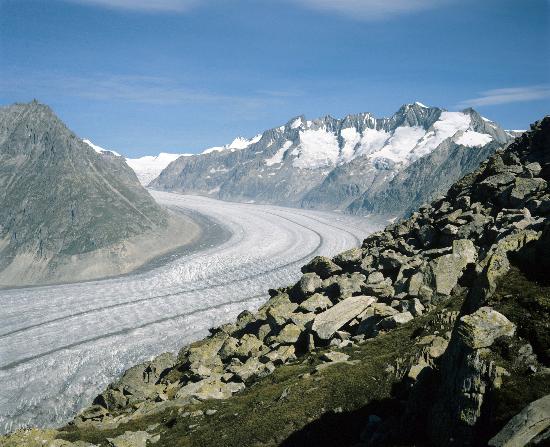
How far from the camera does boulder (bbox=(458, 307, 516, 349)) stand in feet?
52.5

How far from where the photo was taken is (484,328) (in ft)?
53.4

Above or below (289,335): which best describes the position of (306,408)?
above

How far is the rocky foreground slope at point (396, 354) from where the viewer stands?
51.6ft

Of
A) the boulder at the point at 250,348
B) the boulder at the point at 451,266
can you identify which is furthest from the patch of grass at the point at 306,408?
the boulder at the point at 250,348

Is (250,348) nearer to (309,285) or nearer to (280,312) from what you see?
(280,312)

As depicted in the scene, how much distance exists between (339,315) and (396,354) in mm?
13391

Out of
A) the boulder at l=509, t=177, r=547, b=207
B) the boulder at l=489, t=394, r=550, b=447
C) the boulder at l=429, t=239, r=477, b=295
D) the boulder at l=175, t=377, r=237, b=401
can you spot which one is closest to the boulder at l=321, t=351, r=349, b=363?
the boulder at l=175, t=377, r=237, b=401

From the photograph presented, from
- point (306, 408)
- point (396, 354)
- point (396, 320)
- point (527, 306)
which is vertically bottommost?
point (306, 408)

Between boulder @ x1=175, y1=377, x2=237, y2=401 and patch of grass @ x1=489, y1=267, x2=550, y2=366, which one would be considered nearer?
patch of grass @ x1=489, y1=267, x2=550, y2=366

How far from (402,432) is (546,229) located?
438 inches

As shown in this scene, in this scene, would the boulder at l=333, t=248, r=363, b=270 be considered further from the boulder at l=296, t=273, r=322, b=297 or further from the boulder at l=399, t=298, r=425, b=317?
the boulder at l=399, t=298, r=425, b=317

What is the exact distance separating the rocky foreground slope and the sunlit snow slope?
32891mm

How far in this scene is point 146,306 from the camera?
12394cm

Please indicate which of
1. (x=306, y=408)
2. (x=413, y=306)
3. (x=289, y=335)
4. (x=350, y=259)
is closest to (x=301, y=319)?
(x=289, y=335)
